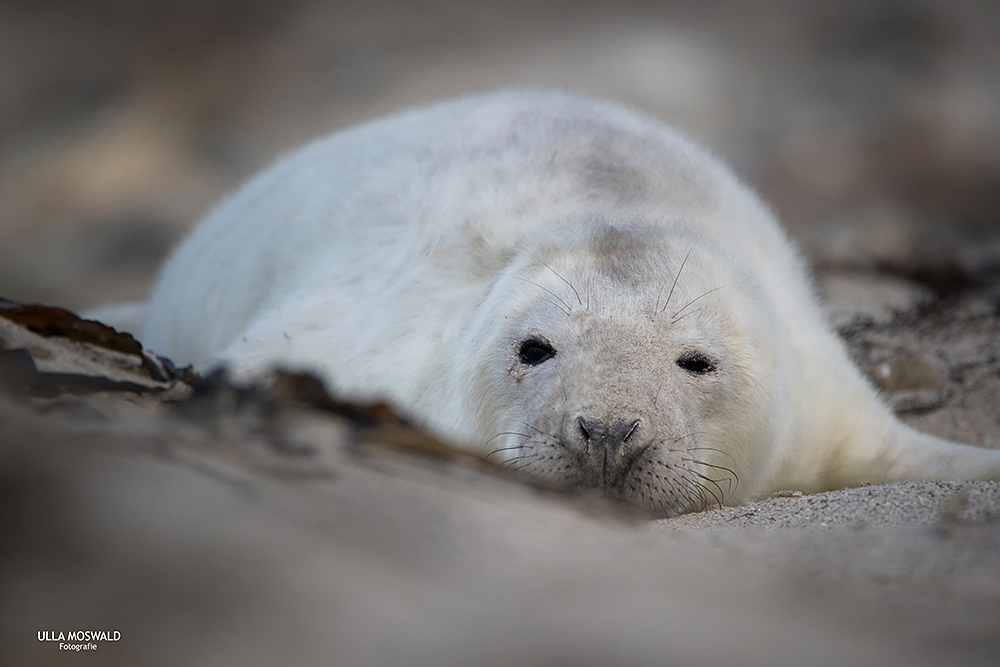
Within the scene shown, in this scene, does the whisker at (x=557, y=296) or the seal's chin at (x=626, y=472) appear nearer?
the seal's chin at (x=626, y=472)

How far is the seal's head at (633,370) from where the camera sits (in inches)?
83.7

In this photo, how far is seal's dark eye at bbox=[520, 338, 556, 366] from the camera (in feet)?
7.71

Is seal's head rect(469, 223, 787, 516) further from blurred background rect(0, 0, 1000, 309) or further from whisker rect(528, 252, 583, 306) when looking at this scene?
blurred background rect(0, 0, 1000, 309)

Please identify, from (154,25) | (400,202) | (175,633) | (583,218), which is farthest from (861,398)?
(154,25)

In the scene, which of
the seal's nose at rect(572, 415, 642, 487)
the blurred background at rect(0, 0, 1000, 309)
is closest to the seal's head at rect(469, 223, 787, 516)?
the seal's nose at rect(572, 415, 642, 487)

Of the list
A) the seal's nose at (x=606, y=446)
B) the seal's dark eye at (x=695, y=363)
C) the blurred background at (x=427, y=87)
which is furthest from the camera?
the blurred background at (x=427, y=87)

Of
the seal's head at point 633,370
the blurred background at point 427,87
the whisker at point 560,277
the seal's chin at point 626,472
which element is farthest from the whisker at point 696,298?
the blurred background at point 427,87

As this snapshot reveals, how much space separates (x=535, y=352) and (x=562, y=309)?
0.13 m

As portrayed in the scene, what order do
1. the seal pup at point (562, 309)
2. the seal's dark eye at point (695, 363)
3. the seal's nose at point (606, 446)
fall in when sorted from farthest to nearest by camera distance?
the seal's dark eye at point (695, 363) → the seal pup at point (562, 309) → the seal's nose at point (606, 446)

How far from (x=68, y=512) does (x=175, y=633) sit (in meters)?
0.23

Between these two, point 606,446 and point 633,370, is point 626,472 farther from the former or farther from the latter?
point 633,370

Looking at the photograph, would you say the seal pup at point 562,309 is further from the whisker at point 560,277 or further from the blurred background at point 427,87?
the blurred background at point 427,87

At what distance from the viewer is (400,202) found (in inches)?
125

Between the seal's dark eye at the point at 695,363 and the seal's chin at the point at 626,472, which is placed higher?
the seal's dark eye at the point at 695,363
